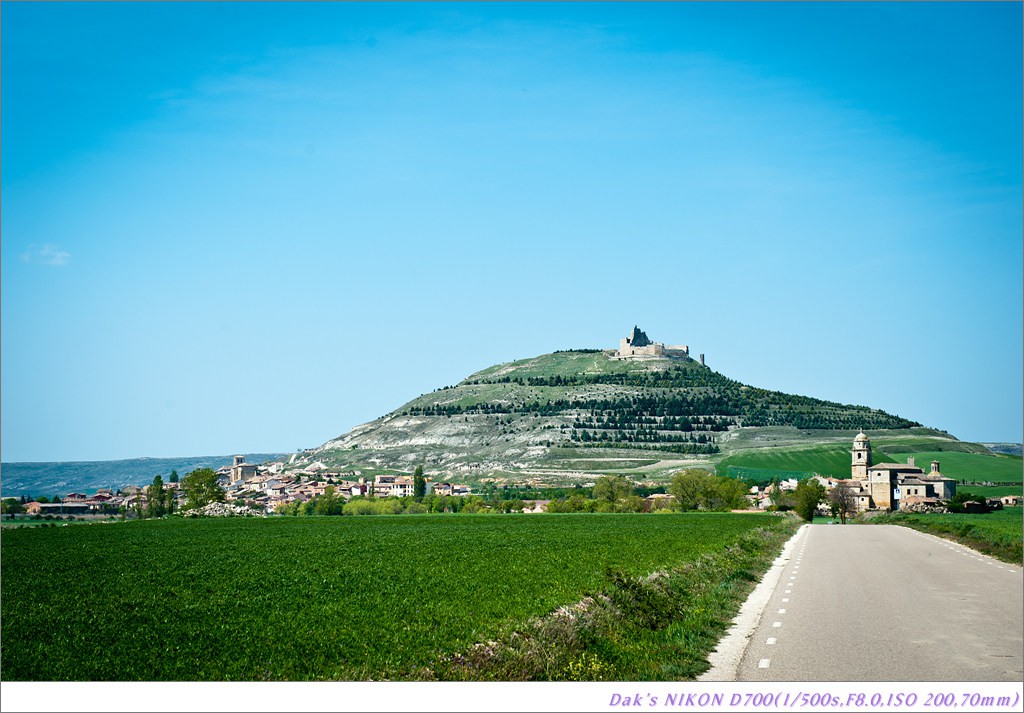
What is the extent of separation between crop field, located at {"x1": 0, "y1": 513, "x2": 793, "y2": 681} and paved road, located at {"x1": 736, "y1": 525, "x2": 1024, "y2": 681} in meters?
1.40

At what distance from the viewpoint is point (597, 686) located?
13352mm

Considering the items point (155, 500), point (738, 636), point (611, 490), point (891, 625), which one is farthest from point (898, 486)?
point (738, 636)

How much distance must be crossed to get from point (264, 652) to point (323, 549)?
32.0 metres

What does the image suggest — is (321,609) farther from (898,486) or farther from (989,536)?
(898,486)

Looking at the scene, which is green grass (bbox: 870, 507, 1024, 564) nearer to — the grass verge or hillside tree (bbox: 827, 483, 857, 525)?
the grass verge

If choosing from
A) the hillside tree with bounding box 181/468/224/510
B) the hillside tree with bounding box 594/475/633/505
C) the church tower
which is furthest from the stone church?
the hillside tree with bounding box 181/468/224/510

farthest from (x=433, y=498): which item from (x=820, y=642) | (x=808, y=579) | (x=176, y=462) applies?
(x=820, y=642)

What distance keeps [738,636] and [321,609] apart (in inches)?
332

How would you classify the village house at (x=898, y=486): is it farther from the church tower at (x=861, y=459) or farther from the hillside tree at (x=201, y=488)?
the hillside tree at (x=201, y=488)

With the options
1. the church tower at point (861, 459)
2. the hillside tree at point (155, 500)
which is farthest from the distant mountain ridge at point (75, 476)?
the church tower at point (861, 459)

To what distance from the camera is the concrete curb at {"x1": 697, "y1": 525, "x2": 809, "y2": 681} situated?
15.4 m

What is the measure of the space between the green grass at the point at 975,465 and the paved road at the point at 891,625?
91.8 m

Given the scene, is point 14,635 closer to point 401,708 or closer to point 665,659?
point 401,708

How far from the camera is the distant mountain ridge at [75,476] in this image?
42.4 m
